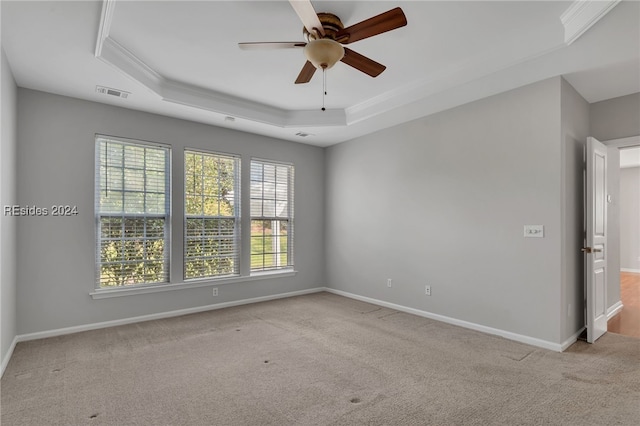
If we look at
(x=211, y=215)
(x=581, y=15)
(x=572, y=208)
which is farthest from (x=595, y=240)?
(x=211, y=215)

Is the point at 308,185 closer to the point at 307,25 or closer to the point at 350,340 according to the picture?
the point at 350,340

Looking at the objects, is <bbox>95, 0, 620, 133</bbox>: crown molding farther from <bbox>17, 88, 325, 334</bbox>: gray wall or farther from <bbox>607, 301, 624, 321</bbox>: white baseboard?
<bbox>607, 301, 624, 321</bbox>: white baseboard

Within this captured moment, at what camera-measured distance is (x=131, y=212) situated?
14.1 ft

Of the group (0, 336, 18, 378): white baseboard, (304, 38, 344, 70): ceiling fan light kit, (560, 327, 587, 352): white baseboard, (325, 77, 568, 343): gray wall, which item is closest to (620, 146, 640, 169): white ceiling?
(325, 77, 568, 343): gray wall

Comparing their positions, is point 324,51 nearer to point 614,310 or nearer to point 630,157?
point 614,310

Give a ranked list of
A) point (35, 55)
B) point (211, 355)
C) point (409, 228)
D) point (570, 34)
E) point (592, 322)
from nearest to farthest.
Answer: point (570, 34), point (35, 55), point (211, 355), point (592, 322), point (409, 228)

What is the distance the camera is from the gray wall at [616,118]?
12.1 feet

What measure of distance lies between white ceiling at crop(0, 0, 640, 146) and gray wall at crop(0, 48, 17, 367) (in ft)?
1.04

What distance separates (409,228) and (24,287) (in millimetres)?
4638

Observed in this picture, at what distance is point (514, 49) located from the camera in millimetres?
3094

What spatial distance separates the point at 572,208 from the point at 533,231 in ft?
1.68

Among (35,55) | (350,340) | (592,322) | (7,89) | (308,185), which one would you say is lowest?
(350,340)

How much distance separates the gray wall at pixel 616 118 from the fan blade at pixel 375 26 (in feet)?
10.3

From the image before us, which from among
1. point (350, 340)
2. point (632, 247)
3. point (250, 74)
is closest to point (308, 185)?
point (250, 74)
